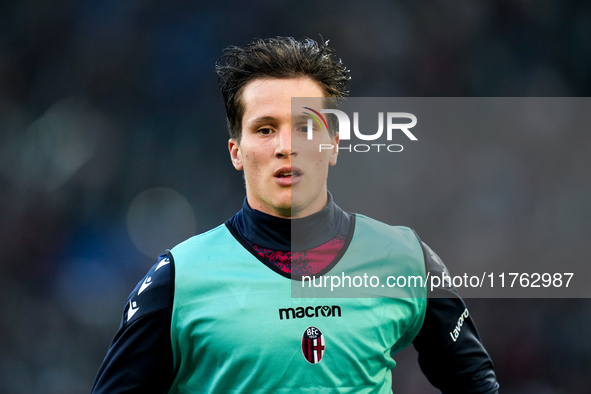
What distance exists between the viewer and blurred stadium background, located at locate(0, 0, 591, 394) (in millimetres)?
5570

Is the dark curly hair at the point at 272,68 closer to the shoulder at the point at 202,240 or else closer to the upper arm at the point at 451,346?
the shoulder at the point at 202,240

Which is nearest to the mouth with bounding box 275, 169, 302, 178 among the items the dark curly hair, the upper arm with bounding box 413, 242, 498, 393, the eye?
the eye

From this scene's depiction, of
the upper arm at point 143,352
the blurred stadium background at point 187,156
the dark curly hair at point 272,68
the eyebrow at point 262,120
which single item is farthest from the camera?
the blurred stadium background at point 187,156

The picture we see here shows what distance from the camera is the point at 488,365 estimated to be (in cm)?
233

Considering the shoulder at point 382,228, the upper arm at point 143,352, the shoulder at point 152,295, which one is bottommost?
the upper arm at point 143,352

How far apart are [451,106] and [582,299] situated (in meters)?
2.11

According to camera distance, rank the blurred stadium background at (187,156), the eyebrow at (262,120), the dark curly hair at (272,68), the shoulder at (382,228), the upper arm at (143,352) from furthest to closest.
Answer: the blurred stadium background at (187,156), the shoulder at (382,228), the dark curly hair at (272,68), the eyebrow at (262,120), the upper arm at (143,352)

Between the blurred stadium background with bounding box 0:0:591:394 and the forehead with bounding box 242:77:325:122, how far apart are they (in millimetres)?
3293

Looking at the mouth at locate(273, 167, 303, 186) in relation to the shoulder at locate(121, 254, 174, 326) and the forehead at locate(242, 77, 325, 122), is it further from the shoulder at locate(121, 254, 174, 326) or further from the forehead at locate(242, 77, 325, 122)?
the shoulder at locate(121, 254, 174, 326)

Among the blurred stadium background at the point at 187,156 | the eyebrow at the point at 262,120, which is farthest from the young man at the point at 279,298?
the blurred stadium background at the point at 187,156

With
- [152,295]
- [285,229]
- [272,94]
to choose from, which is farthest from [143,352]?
[272,94]

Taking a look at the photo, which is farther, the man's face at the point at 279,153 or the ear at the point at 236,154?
the ear at the point at 236,154

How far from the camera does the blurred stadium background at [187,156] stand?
5.57 m

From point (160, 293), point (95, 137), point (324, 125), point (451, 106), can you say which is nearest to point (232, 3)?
point (95, 137)
